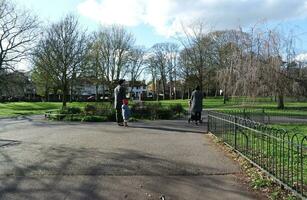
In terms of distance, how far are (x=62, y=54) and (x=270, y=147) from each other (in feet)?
125

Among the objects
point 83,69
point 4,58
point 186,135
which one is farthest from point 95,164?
point 83,69

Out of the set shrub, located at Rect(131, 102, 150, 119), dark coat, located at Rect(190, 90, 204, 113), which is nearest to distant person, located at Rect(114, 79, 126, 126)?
dark coat, located at Rect(190, 90, 204, 113)

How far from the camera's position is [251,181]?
6664 millimetres

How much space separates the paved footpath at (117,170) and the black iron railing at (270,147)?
20.1 inches

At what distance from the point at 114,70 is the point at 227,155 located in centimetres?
5073

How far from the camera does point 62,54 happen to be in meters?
44.2

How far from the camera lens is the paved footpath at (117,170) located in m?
5.96

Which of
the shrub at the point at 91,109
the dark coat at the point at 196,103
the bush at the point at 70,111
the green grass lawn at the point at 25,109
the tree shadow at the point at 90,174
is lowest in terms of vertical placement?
the green grass lawn at the point at 25,109

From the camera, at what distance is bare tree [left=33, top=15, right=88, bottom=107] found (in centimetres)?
4400

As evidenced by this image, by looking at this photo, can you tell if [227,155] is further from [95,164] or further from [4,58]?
[4,58]

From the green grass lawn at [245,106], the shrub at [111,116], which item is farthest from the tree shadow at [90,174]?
the green grass lawn at [245,106]

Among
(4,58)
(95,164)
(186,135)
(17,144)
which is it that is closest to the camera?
(95,164)

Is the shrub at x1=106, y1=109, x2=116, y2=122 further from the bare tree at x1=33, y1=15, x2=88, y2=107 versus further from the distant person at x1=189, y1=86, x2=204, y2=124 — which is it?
the bare tree at x1=33, y1=15, x2=88, y2=107

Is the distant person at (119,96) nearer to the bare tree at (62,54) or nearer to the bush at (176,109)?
the bush at (176,109)
